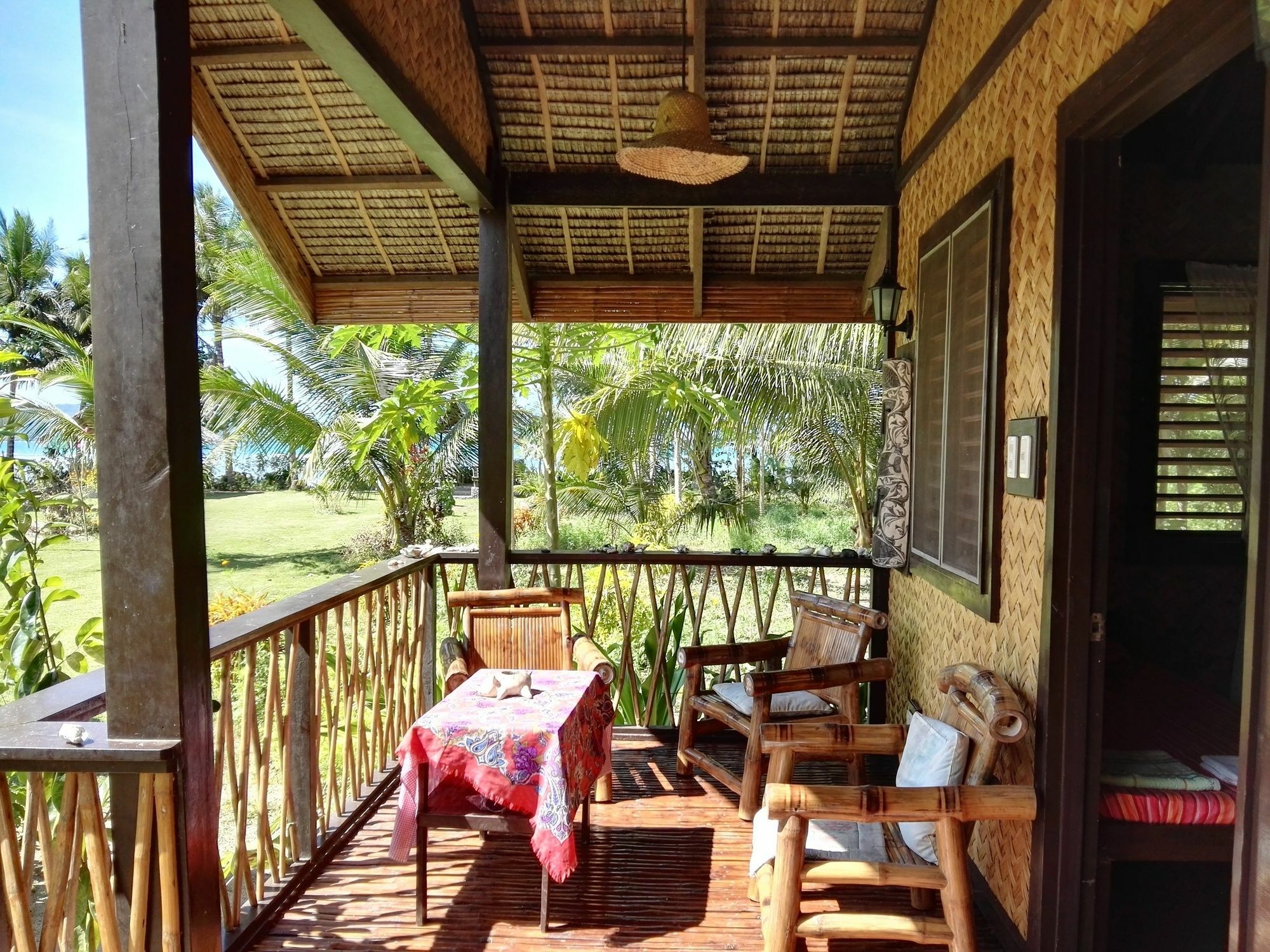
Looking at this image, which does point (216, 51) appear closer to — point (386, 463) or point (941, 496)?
point (941, 496)

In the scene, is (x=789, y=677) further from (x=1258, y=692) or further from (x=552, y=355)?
(x=552, y=355)

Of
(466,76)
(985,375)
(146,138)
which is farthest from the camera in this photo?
(466,76)

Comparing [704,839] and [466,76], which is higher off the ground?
[466,76]

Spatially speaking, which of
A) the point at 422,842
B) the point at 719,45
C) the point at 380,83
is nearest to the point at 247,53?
the point at 380,83

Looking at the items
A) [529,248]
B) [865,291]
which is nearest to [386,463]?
[529,248]

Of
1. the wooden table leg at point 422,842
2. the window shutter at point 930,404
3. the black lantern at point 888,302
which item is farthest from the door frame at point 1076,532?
the wooden table leg at point 422,842

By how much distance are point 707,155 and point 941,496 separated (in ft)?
5.33

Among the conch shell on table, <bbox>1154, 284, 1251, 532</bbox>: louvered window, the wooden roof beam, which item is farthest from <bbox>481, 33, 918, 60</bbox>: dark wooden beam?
the conch shell on table

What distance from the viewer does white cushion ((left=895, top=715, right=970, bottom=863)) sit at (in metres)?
2.21

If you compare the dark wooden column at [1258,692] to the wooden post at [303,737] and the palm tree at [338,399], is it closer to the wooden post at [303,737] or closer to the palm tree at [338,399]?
the wooden post at [303,737]

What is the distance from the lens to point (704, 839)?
3105 mm

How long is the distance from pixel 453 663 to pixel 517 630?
0.45 m

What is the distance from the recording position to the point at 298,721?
2756 millimetres

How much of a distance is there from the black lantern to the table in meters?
2.46
